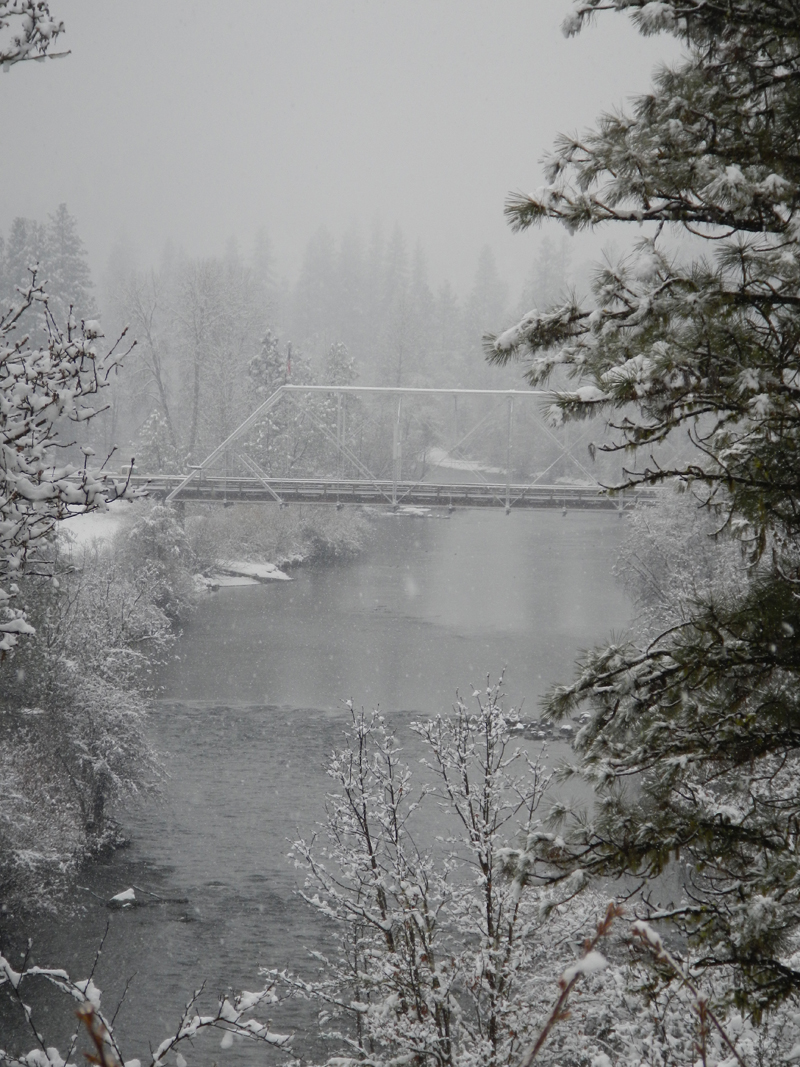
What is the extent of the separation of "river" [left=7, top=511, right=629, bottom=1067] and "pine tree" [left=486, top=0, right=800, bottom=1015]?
7.32 m

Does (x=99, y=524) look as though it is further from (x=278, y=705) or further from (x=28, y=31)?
(x=28, y=31)

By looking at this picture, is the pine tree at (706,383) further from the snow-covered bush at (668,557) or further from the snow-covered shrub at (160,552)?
the snow-covered shrub at (160,552)

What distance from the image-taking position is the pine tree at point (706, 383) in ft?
11.7

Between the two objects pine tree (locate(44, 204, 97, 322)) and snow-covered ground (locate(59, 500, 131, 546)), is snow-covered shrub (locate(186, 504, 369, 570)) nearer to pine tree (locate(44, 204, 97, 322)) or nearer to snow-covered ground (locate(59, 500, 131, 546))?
snow-covered ground (locate(59, 500, 131, 546))

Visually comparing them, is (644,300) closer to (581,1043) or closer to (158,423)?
(581,1043)

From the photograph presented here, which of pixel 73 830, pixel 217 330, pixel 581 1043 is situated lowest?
pixel 73 830

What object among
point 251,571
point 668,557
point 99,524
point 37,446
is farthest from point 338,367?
point 37,446

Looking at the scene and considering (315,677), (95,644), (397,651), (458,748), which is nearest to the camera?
(458,748)

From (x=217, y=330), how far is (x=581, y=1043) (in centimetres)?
4282

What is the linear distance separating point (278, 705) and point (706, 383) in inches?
649

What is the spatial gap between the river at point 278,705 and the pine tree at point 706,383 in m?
7.32

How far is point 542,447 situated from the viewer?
50.0 meters

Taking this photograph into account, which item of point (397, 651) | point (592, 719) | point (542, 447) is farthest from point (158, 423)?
point (592, 719)

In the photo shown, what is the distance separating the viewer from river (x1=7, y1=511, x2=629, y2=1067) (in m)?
10.7
